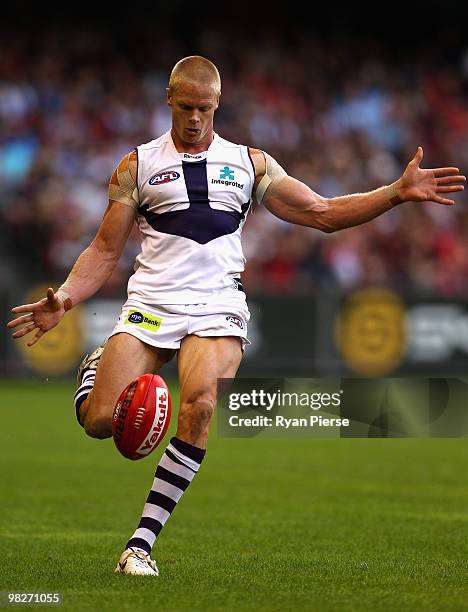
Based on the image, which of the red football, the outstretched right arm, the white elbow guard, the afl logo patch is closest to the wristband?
the white elbow guard

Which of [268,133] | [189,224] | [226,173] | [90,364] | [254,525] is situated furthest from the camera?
[268,133]

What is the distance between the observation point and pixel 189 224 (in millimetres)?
6969

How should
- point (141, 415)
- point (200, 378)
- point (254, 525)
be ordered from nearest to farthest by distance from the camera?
point (141, 415), point (200, 378), point (254, 525)

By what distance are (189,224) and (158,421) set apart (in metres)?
1.11

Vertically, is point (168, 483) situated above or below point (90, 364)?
below

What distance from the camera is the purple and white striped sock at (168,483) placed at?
663 centimetres

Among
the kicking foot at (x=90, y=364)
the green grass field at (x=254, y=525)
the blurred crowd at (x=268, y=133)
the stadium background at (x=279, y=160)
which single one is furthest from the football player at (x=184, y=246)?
the blurred crowd at (x=268, y=133)

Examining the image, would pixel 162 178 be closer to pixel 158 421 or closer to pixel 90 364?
pixel 90 364

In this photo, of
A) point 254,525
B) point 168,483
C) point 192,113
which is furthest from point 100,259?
point 254,525

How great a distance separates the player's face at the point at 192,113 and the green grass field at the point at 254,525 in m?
2.21

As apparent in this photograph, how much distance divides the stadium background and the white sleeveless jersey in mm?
5531

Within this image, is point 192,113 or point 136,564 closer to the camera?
point 136,564

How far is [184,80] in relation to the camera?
686 centimetres

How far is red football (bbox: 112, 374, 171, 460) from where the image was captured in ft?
21.1
